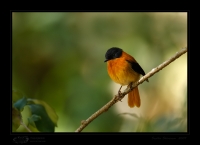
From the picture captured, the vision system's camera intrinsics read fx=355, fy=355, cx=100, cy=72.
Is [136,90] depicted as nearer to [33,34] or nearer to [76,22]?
[76,22]

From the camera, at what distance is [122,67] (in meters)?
2.86

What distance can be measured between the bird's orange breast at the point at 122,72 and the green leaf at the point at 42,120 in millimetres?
848

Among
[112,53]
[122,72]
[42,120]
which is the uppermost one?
[112,53]

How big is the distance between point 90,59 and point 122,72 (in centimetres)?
56

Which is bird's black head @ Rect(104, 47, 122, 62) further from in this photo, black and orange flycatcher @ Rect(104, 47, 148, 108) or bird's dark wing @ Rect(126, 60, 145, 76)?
bird's dark wing @ Rect(126, 60, 145, 76)

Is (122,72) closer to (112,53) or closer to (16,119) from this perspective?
(112,53)

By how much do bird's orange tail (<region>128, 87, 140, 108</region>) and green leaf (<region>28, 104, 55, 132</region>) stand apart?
0.98 meters

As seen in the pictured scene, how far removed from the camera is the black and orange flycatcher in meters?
2.86

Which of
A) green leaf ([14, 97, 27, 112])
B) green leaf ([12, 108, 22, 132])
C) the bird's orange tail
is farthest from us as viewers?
the bird's orange tail

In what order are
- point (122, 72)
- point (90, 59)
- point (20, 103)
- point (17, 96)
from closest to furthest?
1. point (20, 103)
2. point (17, 96)
3. point (122, 72)
4. point (90, 59)

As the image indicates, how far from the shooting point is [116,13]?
3.20 meters

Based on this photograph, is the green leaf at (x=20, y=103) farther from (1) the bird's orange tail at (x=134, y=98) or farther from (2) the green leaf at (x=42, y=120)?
(1) the bird's orange tail at (x=134, y=98)

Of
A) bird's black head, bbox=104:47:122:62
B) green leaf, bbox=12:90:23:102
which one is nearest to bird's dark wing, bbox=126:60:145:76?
bird's black head, bbox=104:47:122:62

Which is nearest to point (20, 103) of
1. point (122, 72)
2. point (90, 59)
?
point (122, 72)
